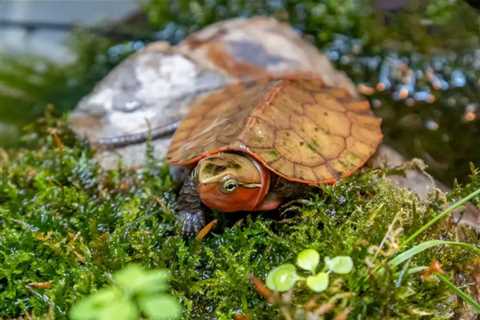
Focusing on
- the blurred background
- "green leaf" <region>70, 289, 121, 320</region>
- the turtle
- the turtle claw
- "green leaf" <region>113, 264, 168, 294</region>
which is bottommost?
the blurred background

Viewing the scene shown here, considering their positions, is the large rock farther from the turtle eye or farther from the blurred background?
the turtle eye

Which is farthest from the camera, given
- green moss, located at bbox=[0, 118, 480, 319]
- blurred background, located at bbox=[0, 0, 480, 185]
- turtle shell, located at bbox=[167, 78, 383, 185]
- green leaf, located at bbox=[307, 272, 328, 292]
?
blurred background, located at bbox=[0, 0, 480, 185]

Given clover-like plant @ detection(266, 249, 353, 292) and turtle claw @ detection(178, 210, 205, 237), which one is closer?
clover-like plant @ detection(266, 249, 353, 292)

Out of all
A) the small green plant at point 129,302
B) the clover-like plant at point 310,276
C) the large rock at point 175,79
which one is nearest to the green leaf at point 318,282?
the clover-like plant at point 310,276

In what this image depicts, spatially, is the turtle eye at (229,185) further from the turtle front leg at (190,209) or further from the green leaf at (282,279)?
the green leaf at (282,279)

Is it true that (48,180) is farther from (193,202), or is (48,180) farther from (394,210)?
(394,210)

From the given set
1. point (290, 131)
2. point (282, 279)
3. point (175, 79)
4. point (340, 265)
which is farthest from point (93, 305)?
point (175, 79)

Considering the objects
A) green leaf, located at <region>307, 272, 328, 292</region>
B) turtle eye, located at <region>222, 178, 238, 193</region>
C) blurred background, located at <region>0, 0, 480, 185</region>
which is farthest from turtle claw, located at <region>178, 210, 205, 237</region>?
blurred background, located at <region>0, 0, 480, 185</region>
